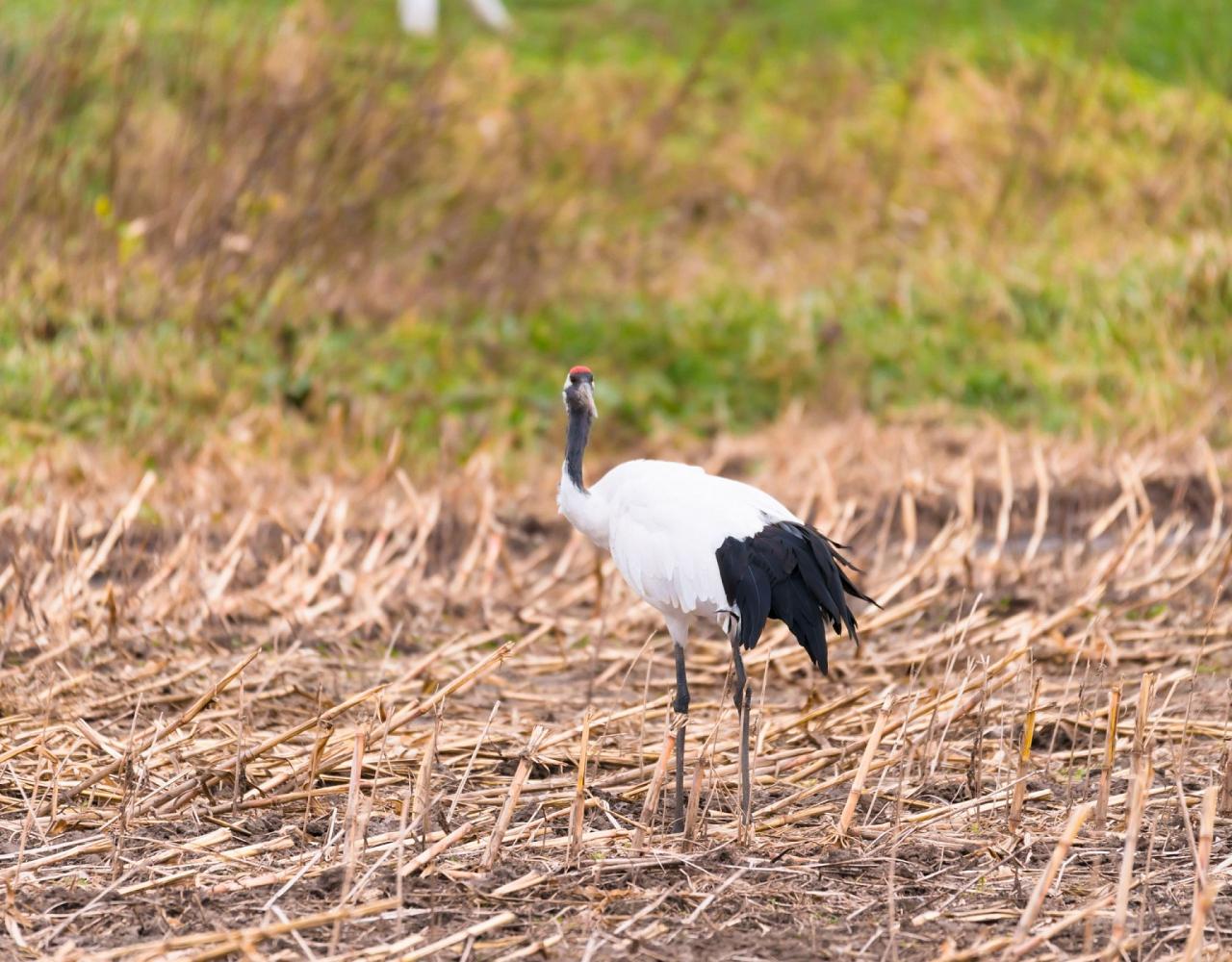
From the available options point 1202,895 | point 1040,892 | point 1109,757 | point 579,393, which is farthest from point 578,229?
point 1202,895

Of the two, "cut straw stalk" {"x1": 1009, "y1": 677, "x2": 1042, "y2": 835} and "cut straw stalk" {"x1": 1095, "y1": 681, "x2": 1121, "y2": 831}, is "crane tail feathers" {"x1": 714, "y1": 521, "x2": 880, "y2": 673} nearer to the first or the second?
"cut straw stalk" {"x1": 1009, "y1": 677, "x2": 1042, "y2": 835}

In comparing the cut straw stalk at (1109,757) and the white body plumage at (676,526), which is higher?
the white body plumage at (676,526)

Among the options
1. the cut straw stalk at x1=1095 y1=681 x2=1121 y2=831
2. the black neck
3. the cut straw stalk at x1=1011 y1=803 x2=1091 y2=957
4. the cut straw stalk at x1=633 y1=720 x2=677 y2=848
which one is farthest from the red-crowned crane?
the cut straw stalk at x1=1011 y1=803 x2=1091 y2=957

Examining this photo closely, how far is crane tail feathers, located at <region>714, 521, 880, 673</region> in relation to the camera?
12.8 ft

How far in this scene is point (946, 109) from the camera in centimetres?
1301

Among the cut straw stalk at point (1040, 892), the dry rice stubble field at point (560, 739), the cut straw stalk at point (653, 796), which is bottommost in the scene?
the dry rice stubble field at point (560, 739)

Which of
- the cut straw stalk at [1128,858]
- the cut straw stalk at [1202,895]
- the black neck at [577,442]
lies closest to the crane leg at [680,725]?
the black neck at [577,442]

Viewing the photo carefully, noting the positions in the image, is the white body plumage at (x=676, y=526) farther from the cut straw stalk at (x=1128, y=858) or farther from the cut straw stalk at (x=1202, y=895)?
the cut straw stalk at (x=1202, y=895)

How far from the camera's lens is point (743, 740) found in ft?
12.6

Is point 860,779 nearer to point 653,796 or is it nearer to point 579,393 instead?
point 653,796

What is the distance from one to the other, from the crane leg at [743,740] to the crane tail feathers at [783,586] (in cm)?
11

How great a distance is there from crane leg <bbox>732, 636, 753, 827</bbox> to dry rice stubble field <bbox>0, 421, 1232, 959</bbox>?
0.07 metres

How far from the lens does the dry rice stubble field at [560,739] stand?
3.29 meters

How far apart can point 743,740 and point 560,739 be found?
672 mm
